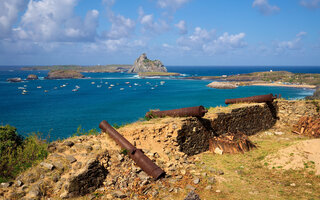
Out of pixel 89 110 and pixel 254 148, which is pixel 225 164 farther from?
pixel 89 110

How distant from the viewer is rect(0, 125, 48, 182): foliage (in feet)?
21.1

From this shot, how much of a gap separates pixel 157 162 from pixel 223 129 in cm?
518

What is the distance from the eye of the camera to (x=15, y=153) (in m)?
7.18

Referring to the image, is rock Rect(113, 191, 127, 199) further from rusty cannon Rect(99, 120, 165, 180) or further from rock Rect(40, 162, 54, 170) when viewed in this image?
rock Rect(40, 162, 54, 170)

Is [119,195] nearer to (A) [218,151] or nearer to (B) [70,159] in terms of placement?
(B) [70,159]

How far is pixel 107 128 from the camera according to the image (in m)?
8.66

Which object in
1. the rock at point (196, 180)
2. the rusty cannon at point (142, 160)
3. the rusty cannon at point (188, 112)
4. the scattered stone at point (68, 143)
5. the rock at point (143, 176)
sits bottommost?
the rock at point (196, 180)

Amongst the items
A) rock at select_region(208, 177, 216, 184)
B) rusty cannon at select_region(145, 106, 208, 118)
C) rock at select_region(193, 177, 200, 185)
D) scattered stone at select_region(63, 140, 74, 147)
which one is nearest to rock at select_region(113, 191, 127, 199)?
rock at select_region(193, 177, 200, 185)

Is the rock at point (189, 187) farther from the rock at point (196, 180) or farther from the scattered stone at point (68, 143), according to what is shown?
the scattered stone at point (68, 143)

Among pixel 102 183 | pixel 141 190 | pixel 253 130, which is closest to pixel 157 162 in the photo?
pixel 141 190

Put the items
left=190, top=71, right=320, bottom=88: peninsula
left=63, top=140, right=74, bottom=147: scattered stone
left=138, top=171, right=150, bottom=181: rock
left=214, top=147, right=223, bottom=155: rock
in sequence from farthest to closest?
left=190, top=71, right=320, bottom=88: peninsula, left=214, top=147, right=223, bottom=155: rock, left=63, top=140, right=74, bottom=147: scattered stone, left=138, top=171, right=150, bottom=181: rock

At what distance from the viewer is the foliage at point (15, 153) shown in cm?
643

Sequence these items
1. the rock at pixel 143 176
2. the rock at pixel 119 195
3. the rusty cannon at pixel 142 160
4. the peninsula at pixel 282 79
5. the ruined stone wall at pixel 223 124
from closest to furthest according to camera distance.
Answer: the rock at pixel 119 195 < the rock at pixel 143 176 < the rusty cannon at pixel 142 160 < the ruined stone wall at pixel 223 124 < the peninsula at pixel 282 79

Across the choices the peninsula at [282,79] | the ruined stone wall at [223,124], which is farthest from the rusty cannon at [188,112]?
the peninsula at [282,79]
